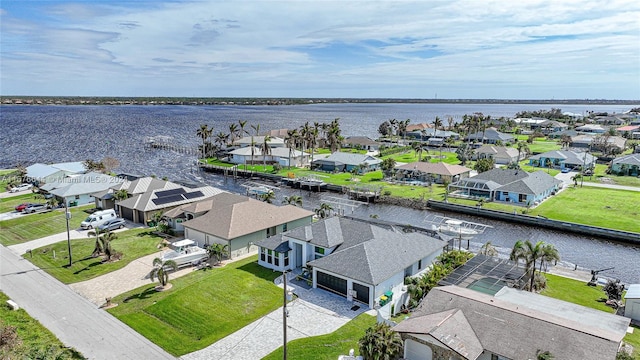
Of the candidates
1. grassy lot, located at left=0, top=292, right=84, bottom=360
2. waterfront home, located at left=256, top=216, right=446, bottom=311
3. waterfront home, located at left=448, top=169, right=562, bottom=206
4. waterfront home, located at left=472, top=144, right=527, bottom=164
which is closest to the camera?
grassy lot, located at left=0, top=292, right=84, bottom=360

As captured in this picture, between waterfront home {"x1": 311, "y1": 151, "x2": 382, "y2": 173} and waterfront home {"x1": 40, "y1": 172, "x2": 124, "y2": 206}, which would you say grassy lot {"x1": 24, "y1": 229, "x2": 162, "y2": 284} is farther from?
waterfront home {"x1": 311, "y1": 151, "x2": 382, "y2": 173}

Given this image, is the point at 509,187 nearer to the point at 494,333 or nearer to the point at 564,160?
the point at 564,160

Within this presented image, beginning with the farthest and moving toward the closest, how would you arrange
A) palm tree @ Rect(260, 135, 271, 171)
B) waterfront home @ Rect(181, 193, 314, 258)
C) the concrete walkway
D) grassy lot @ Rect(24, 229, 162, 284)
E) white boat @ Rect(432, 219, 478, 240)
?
palm tree @ Rect(260, 135, 271, 171) < white boat @ Rect(432, 219, 478, 240) < waterfront home @ Rect(181, 193, 314, 258) < grassy lot @ Rect(24, 229, 162, 284) < the concrete walkway

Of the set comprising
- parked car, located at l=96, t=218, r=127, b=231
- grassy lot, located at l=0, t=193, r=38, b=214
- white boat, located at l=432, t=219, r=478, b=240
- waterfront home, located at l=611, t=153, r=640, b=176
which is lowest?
grassy lot, located at l=0, t=193, r=38, b=214

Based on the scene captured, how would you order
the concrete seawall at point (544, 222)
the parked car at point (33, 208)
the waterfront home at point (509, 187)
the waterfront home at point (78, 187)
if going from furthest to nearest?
the waterfront home at point (509, 187), the waterfront home at point (78, 187), the parked car at point (33, 208), the concrete seawall at point (544, 222)

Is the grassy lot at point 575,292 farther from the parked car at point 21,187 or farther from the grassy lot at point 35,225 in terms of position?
the parked car at point 21,187

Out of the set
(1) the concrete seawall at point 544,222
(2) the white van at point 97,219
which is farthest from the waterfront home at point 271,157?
(2) the white van at point 97,219

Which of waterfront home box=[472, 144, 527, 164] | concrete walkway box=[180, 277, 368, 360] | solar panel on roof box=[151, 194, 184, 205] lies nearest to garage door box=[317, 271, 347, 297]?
concrete walkway box=[180, 277, 368, 360]

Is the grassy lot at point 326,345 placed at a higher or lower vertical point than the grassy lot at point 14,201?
lower

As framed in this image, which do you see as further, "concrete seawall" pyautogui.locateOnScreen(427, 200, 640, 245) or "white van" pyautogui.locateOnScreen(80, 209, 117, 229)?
"concrete seawall" pyautogui.locateOnScreen(427, 200, 640, 245)
